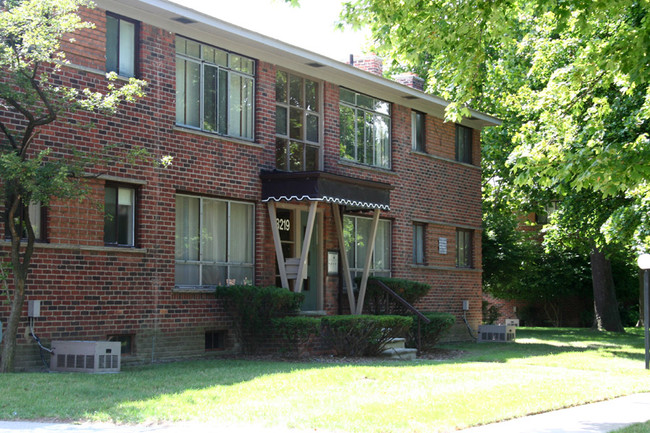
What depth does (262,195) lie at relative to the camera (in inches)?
703

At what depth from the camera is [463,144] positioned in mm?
26000

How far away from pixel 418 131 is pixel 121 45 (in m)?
10.8

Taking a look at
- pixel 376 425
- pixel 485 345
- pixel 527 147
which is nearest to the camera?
pixel 376 425

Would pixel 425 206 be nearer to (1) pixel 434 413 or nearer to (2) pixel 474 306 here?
(2) pixel 474 306

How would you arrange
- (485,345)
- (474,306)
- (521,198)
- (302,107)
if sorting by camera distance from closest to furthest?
(302,107) < (485,345) < (474,306) < (521,198)

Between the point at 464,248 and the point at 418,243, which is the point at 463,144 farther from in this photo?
the point at 418,243

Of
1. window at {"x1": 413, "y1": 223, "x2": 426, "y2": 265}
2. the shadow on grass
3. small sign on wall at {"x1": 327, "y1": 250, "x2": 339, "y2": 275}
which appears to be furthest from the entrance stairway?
window at {"x1": 413, "y1": 223, "x2": 426, "y2": 265}

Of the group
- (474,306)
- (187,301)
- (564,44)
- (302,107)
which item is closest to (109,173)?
(187,301)

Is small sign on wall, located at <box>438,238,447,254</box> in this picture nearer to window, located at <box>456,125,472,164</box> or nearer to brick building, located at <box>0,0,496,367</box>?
brick building, located at <box>0,0,496,367</box>

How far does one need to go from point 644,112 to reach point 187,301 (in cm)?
1011

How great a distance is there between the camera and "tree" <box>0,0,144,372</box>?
38.0 ft

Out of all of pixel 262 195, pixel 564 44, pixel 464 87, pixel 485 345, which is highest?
pixel 564 44

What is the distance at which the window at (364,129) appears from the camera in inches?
822

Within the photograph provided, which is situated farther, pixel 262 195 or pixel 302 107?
pixel 302 107
